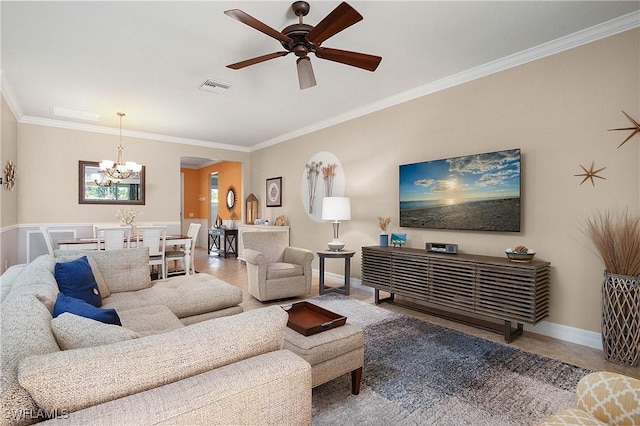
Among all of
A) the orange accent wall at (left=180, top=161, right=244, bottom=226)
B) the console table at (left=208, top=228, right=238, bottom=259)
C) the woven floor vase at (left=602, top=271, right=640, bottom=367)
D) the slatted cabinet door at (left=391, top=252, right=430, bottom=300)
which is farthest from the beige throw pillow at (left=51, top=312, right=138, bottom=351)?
the orange accent wall at (left=180, top=161, right=244, bottom=226)

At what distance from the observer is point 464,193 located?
360 centimetres

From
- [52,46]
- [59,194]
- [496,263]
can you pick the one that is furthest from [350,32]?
[59,194]

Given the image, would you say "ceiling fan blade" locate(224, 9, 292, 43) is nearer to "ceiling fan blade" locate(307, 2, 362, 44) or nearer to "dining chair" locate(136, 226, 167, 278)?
"ceiling fan blade" locate(307, 2, 362, 44)

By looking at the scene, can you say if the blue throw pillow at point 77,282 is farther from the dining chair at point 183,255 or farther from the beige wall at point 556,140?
the beige wall at point 556,140

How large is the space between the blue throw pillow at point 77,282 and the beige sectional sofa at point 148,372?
0.77 m

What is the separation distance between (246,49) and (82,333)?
9.32ft

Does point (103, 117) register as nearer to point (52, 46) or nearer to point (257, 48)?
point (52, 46)

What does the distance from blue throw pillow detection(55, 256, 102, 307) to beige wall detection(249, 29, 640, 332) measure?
11.2 ft

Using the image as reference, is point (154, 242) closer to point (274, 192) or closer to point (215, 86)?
point (215, 86)

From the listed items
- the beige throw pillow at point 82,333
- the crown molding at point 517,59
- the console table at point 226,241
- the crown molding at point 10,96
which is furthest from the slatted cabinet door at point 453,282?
the console table at point 226,241

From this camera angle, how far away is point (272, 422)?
1091 millimetres

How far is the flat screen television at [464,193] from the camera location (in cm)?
324

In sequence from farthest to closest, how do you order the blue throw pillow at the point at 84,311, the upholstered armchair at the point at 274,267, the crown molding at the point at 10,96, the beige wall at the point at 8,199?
the beige wall at the point at 8,199 < the upholstered armchair at the point at 274,267 < the crown molding at the point at 10,96 < the blue throw pillow at the point at 84,311

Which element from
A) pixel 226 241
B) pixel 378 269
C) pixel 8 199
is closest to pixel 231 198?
pixel 226 241
